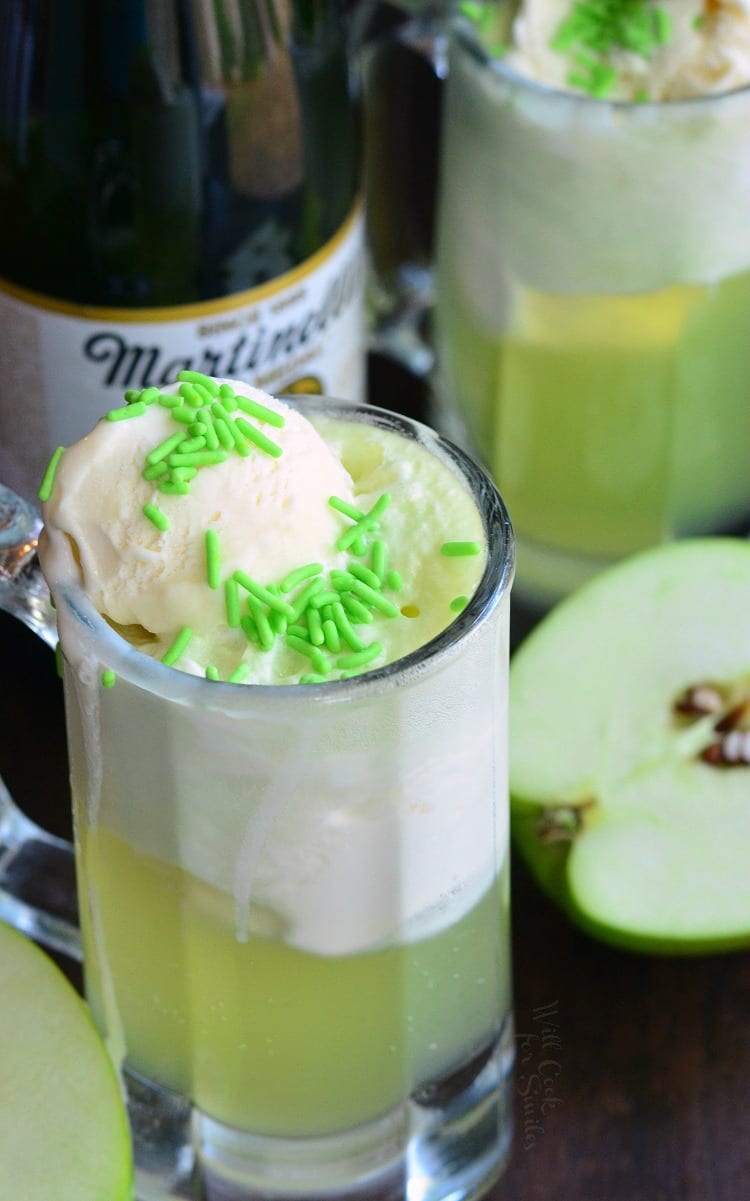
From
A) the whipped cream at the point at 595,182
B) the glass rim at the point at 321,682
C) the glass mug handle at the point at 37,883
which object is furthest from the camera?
the whipped cream at the point at 595,182

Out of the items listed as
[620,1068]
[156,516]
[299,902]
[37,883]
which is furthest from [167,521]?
[620,1068]

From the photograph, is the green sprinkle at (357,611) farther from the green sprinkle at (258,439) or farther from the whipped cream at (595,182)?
the whipped cream at (595,182)

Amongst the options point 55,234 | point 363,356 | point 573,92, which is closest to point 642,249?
point 573,92

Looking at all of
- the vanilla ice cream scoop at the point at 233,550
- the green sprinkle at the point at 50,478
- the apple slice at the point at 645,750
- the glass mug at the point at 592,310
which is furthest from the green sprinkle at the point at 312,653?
the glass mug at the point at 592,310

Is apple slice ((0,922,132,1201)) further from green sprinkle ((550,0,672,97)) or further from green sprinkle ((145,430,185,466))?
green sprinkle ((550,0,672,97))

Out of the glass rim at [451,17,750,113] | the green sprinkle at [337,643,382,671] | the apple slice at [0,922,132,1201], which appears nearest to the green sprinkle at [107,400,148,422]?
the green sprinkle at [337,643,382,671]

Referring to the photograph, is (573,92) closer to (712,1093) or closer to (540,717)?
(540,717)
